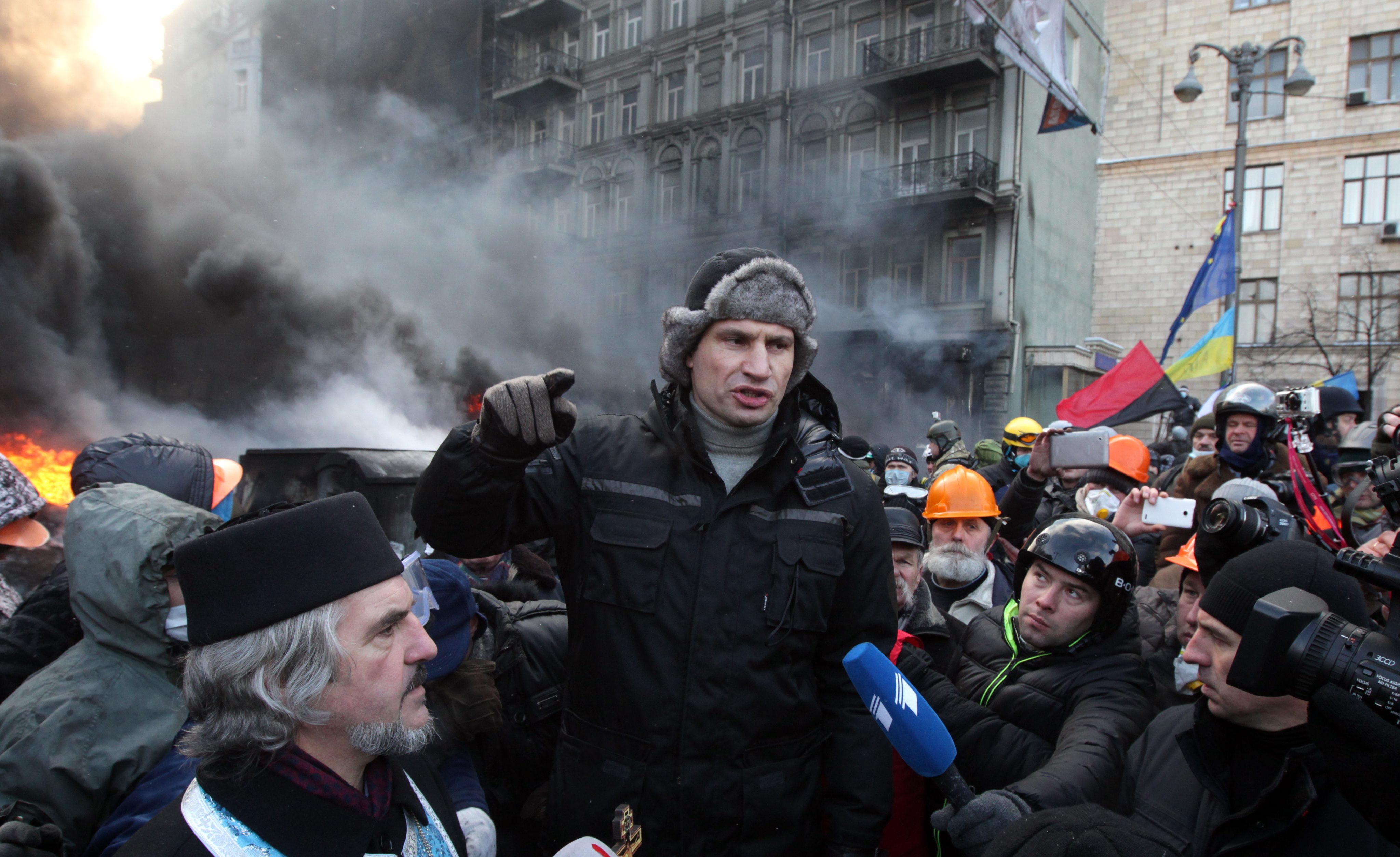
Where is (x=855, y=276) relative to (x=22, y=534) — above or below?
above

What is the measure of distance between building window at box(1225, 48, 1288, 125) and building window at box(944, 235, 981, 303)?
7747 millimetres

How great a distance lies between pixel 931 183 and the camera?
719 inches

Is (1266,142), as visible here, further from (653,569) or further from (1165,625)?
(653,569)

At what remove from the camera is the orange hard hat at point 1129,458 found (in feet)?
14.2

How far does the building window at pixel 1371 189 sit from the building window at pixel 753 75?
14.3m

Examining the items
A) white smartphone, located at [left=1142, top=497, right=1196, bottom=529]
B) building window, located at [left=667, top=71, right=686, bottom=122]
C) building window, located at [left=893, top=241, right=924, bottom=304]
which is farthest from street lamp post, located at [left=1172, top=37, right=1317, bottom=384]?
building window, located at [left=667, top=71, right=686, bottom=122]

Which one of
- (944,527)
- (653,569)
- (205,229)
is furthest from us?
(205,229)

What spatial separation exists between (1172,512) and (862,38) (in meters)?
19.3

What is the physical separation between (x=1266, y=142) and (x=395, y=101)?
22493 millimetres

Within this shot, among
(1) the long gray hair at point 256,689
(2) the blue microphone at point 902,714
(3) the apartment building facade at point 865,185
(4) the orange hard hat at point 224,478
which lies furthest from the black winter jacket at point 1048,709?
(3) the apartment building facade at point 865,185

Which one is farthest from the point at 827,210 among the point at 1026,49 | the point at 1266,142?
the point at 1266,142

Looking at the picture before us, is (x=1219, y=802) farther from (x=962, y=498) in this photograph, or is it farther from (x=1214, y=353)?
(x=1214, y=353)

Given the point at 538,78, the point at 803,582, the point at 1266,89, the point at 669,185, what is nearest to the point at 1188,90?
the point at 1266,89

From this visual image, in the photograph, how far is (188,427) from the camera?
12.5 meters
